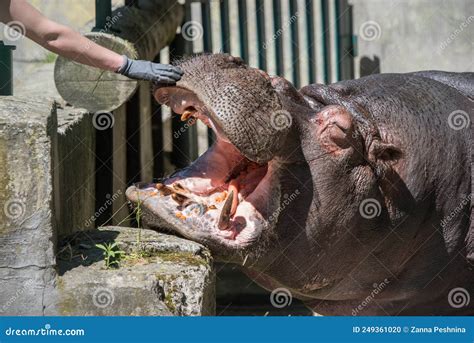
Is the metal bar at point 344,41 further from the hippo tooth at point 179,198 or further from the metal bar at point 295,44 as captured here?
the hippo tooth at point 179,198

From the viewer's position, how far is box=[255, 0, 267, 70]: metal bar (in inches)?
A: 352

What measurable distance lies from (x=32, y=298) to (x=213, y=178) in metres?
0.96

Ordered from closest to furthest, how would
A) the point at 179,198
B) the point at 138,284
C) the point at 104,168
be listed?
the point at 138,284, the point at 179,198, the point at 104,168

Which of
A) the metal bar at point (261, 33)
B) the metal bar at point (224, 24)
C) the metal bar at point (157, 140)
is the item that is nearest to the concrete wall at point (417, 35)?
the metal bar at point (261, 33)

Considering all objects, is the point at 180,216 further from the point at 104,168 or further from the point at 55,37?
the point at 104,168

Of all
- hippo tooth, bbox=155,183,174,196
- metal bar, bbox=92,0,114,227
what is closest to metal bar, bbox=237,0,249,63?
metal bar, bbox=92,0,114,227

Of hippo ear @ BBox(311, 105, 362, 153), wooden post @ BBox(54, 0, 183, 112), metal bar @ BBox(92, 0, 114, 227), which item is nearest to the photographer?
hippo ear @ BBox(311, 105, 362, 153)

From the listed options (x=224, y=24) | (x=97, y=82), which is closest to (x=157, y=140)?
(x=224, y=24)

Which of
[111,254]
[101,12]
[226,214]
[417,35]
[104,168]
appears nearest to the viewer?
[111,254]

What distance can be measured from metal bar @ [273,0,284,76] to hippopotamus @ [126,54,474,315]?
155 inches

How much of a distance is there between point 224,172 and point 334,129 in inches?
19.3

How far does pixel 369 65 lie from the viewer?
29.2ft

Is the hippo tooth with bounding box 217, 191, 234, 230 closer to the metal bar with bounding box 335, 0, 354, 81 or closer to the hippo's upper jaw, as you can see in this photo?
the hippo's upper jaw
